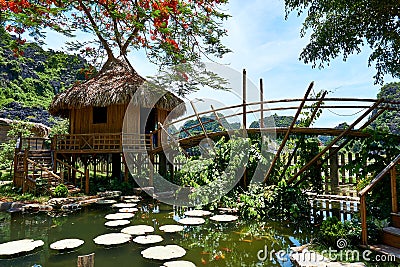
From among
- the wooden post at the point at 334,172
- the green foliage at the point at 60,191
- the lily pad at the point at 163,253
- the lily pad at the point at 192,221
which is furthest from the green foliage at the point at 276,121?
the green foliage at the point at 60,191

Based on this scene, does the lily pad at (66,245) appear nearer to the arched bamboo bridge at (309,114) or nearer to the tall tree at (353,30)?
the arched bamboo bridge at (309,114)

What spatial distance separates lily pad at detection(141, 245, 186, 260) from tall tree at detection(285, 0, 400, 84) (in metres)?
6.42

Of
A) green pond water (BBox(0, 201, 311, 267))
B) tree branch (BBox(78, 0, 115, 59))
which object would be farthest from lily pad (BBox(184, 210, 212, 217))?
tree branch (BBox(78, 0, 115, 59))

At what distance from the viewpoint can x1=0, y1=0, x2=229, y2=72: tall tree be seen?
968cm

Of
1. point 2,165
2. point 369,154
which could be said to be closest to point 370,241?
point 369,154

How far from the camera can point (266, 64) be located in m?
8.46

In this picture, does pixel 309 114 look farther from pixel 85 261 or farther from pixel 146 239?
pixel 85 261

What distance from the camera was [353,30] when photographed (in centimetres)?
828

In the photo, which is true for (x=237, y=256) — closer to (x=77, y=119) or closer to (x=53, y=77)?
(x=77, y=119)

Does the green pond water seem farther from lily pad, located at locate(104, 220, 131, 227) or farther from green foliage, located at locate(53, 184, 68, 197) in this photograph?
green foliage, located at locate(53, 184, 68, 197)

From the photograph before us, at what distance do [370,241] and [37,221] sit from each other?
264 inches

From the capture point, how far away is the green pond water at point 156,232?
13.6 feet

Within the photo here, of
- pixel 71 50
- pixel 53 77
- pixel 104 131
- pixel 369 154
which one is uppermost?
pixel 53 77

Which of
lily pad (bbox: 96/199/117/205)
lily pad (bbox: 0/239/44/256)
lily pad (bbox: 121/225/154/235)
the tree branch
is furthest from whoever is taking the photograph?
the tree branch
